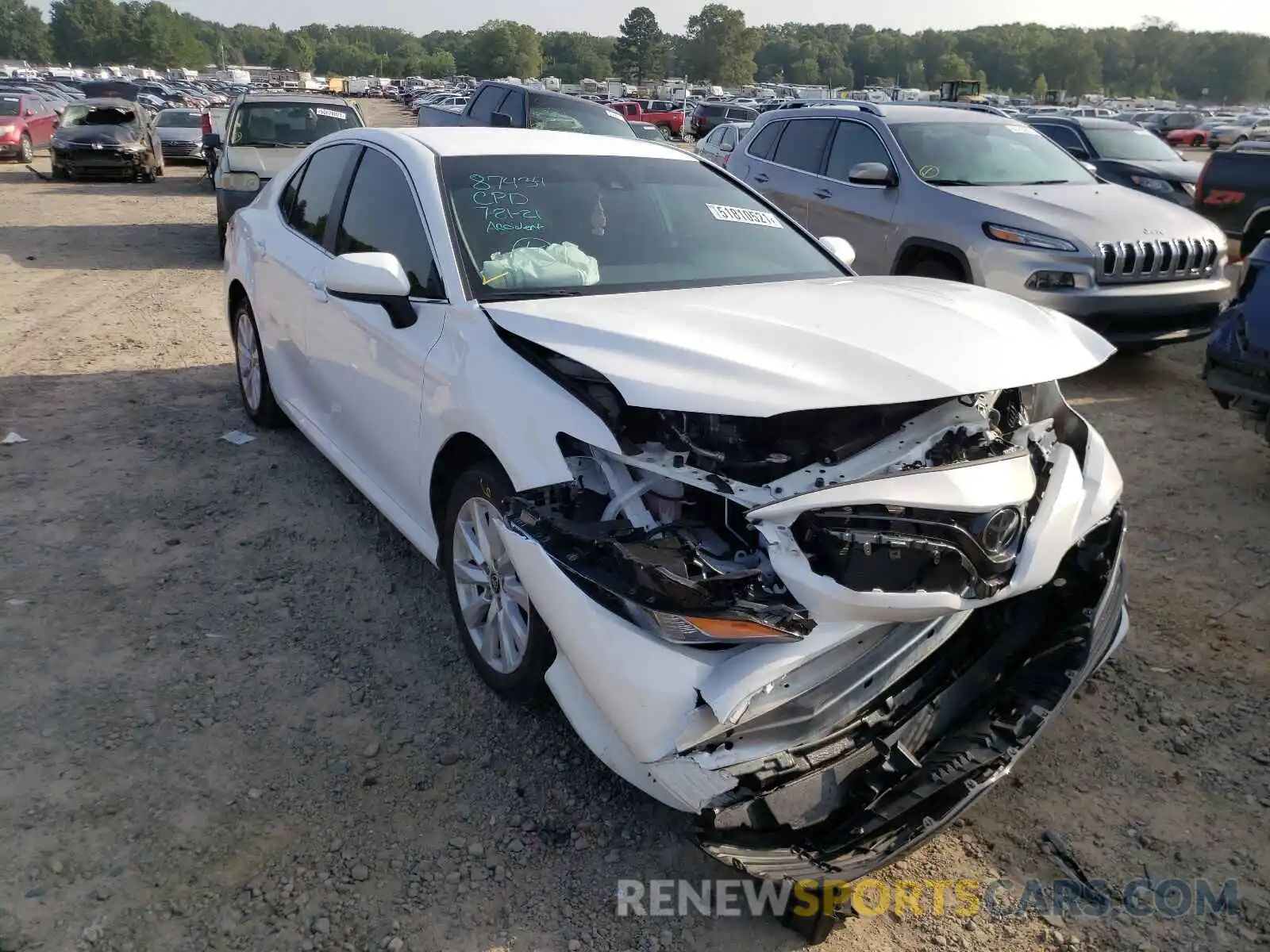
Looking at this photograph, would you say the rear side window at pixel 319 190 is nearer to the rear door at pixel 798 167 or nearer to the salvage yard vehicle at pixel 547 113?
the rear door at pixel 798 167

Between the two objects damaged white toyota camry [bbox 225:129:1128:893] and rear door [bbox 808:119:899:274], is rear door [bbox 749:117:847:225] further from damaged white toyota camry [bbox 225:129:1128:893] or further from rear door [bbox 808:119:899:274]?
damaged white toyota camry [bbox 225:129:1128:893]

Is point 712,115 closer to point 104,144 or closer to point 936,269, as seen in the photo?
point 104,144

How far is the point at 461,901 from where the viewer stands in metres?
2.48

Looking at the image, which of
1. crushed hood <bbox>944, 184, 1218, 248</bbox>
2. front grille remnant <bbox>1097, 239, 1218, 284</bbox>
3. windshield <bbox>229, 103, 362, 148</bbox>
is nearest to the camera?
front grille remnant <bbox>1097, 239, 1218, 284</bbox>

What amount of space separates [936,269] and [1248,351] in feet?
9.71

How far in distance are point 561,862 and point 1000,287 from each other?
5.55 meters

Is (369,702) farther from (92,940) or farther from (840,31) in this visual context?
(840,31)

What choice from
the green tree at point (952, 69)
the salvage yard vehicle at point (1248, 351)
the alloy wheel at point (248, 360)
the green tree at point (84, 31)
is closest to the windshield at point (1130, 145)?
the salvage yard vehicle at point (1248, 351)

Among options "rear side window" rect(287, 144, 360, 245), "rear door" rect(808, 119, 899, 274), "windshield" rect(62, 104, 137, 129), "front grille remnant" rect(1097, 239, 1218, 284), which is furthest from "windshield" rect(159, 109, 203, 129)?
"front grille remnant" rect(1097, 239, 1218, 284)

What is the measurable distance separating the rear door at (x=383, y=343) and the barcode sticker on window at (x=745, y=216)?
124cm

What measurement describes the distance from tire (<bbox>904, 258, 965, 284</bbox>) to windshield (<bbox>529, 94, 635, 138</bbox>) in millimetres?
5619

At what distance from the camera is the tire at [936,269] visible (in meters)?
7.23

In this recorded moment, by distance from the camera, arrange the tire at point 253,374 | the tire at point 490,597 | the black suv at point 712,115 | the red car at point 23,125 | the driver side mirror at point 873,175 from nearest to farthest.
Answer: the tire at point 490,597 < the tire at point 253,374 < the driver side mirror at point 873,175 < the red car at point 23,125 < the black suv at point 712,115

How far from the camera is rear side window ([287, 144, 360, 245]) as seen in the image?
4473 millimetres
